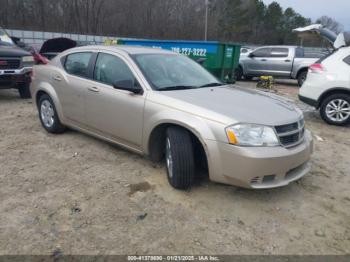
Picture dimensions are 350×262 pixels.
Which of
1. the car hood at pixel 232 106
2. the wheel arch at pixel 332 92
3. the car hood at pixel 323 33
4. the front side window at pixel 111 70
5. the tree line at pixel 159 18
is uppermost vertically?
the tree line at pixel 159 18

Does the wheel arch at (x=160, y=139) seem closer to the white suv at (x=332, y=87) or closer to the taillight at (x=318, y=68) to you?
the white suv at (x=332, y=87)

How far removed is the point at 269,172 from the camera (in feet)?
10.3

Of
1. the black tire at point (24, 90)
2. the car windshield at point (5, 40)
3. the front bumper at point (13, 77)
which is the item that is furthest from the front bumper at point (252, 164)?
the car windshield at point (5, 40)

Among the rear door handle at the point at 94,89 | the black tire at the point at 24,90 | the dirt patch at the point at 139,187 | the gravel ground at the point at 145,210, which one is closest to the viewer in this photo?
the gravel ground at the point at 145,210

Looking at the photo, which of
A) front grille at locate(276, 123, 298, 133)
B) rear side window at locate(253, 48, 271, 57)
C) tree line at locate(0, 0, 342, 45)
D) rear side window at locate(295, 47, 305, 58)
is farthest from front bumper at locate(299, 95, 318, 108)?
tree line at locate(0, 0, 342, 45)

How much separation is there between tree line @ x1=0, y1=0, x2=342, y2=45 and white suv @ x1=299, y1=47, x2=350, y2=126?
24134 millimetres

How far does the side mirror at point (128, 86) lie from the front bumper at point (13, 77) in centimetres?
530

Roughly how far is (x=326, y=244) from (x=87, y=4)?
36.4 metres

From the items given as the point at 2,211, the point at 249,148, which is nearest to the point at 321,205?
the point at 249,148

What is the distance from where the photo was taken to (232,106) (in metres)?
3.46

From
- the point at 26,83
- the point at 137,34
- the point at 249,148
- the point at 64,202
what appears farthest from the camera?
the point at 137,34

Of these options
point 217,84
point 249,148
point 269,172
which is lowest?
point 269,172

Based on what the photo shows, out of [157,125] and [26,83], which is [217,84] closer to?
[157,125]

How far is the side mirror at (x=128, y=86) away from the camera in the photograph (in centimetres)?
378
